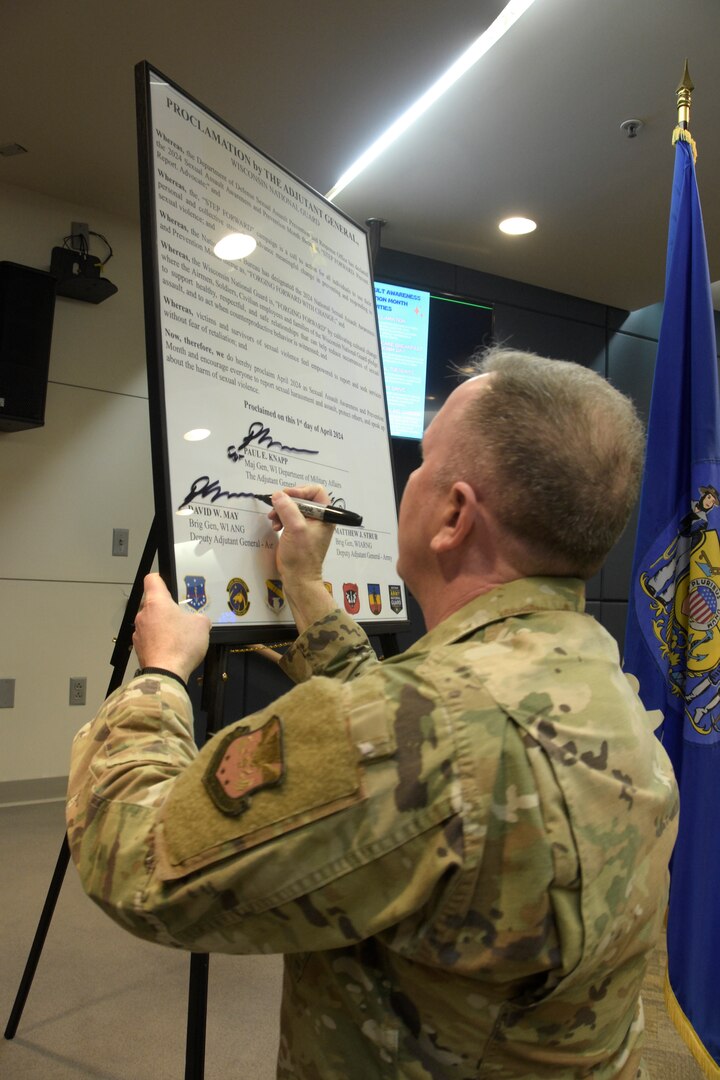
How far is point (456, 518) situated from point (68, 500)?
3.31 metres

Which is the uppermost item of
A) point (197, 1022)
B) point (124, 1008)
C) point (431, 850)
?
point (431, 850)

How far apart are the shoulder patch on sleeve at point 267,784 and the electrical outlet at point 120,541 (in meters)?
3.40

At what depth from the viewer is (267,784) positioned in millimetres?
566

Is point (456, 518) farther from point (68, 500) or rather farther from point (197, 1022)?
point (68, 500)

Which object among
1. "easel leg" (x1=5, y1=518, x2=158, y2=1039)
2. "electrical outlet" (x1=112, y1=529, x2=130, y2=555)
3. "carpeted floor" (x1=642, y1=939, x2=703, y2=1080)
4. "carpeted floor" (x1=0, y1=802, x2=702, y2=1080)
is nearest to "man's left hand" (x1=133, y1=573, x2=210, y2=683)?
"easel leg" (x1=5, y1=518, x2=158, y2=1039)

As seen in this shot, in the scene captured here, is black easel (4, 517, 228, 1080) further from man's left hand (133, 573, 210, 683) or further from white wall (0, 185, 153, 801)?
white wall (0, 185, 153, 801)

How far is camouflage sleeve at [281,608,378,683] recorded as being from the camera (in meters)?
1.13

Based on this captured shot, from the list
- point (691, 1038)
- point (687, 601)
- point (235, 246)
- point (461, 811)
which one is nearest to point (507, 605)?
point (461, 811)

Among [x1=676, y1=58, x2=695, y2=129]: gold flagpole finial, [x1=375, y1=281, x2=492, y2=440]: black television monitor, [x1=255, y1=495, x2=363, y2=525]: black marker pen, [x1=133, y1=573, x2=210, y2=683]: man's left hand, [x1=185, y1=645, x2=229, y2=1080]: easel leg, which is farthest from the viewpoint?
[x1=375, y1=281, x2=492, y2=440]: black television monitor

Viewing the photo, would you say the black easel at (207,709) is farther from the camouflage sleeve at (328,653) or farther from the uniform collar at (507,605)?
the uniform collar at (507,605)

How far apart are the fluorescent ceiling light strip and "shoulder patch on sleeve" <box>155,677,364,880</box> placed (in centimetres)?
261

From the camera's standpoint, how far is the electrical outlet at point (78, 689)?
3668 mm

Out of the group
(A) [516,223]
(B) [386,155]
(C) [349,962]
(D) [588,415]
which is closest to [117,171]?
(B) [386,155]

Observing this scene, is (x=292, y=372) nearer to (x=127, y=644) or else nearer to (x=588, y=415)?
(x=127, y=644)
